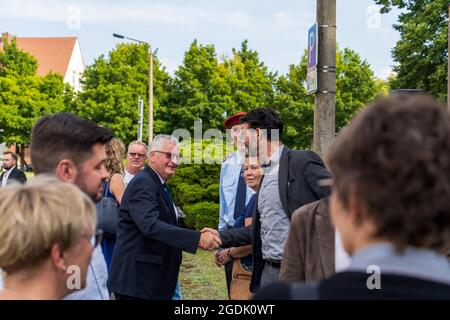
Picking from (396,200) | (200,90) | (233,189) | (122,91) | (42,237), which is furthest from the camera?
(200,90)

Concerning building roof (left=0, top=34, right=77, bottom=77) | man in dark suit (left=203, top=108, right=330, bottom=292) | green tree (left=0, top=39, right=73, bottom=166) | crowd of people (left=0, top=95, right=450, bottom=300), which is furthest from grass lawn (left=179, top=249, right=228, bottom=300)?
building roof (left=0, top=34, right=77, bottom=77)

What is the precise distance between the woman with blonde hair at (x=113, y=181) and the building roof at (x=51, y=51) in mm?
76987

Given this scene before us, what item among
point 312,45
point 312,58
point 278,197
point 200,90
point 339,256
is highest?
point 200,90

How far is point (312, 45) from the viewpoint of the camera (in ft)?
19.8

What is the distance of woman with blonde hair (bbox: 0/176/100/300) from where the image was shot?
1.85 meters

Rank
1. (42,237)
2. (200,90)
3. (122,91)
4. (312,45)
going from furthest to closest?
(200,90) → (122,91) → (312,45) → (42,237)

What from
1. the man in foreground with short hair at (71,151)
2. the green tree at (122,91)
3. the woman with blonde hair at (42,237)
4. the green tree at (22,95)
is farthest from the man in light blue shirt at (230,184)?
the green tree at (22,95)

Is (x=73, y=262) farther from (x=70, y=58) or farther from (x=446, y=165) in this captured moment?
(x=70, y=58)

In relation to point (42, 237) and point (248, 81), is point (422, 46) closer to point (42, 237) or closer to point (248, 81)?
point (248, 81)

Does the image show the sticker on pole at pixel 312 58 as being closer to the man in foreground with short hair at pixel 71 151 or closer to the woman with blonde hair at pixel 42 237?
the man in foreground with short hair at pixel 71 151

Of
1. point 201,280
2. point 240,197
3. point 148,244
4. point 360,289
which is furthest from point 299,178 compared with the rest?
point 201,280

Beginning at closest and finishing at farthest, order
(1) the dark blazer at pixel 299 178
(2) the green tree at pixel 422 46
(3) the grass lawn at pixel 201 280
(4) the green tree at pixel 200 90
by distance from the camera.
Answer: (1) the dark blazer at pixel 299 178, (3) the grass lawn at pixel 201 280, (2) the green tree at pixel 422 46, (4) the green tree at pixel 200 90

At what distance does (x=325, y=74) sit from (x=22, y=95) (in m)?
48.4

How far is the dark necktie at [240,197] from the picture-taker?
5938mm
